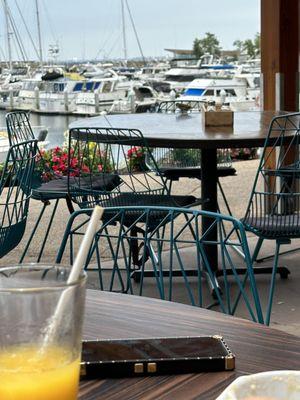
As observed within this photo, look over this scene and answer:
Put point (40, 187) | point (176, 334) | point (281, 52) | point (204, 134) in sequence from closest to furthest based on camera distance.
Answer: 1. point (176, 334)
2. point (204, 134)
3. point (40, 187)
4. point (281, 52)

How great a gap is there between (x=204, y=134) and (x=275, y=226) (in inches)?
25.6

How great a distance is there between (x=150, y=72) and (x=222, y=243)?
45.3 metres

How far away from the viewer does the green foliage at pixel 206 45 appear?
5409 centimetres

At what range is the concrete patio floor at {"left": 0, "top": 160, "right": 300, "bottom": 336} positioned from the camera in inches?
149

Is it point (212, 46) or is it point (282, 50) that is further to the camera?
point (212, 46)

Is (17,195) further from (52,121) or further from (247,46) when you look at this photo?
(247,46)

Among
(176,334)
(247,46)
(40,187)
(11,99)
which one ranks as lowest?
(40,187)

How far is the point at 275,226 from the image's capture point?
3.59m

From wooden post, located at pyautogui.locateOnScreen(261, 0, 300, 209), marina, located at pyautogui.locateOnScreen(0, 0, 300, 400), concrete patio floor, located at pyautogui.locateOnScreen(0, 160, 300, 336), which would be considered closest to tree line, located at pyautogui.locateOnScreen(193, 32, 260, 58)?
marina, located at pyautogui.locateOnScreen(0, 0, 300, 400)

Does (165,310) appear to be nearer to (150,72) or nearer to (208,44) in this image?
(150,72)

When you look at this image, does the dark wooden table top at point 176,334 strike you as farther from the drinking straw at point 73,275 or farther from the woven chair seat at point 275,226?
the woven chair seat at point 275,226

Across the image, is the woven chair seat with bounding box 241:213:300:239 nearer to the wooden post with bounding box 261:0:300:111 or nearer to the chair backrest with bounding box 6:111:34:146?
the chair backrest with bounding box 6:111:34:146

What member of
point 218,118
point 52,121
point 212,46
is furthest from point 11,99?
point 218,118

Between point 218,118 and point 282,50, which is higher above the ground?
point 282,50
